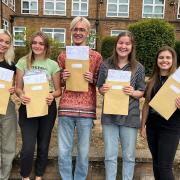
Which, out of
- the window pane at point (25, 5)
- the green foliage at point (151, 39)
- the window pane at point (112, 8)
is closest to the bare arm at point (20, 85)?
the green foliage at point (151, 39)

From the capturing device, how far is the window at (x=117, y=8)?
1030 inches

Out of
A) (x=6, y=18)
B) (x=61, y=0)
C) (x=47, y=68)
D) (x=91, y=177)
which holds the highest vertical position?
(x=61, y=0)

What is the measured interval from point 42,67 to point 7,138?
915 millimetres

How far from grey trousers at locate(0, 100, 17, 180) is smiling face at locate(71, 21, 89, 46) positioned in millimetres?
1042

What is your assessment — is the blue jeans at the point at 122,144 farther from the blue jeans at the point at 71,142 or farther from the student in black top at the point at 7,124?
the student in black top at the point at 7,124

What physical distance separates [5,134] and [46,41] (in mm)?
1150

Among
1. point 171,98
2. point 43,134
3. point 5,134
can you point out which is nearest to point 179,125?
point 171,98

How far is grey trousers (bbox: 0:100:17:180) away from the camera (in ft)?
12.0

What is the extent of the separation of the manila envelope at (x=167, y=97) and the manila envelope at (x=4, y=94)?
5.17 feet

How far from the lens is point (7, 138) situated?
3711mm

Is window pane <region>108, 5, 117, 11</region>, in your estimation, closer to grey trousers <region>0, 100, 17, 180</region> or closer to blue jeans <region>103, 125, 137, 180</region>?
grey trousers <region>0, 100, 17, 180</region>

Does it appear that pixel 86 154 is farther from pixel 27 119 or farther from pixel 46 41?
pixel 46 41

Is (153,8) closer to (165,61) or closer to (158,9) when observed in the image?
(158,9)

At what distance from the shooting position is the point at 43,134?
143 inches
